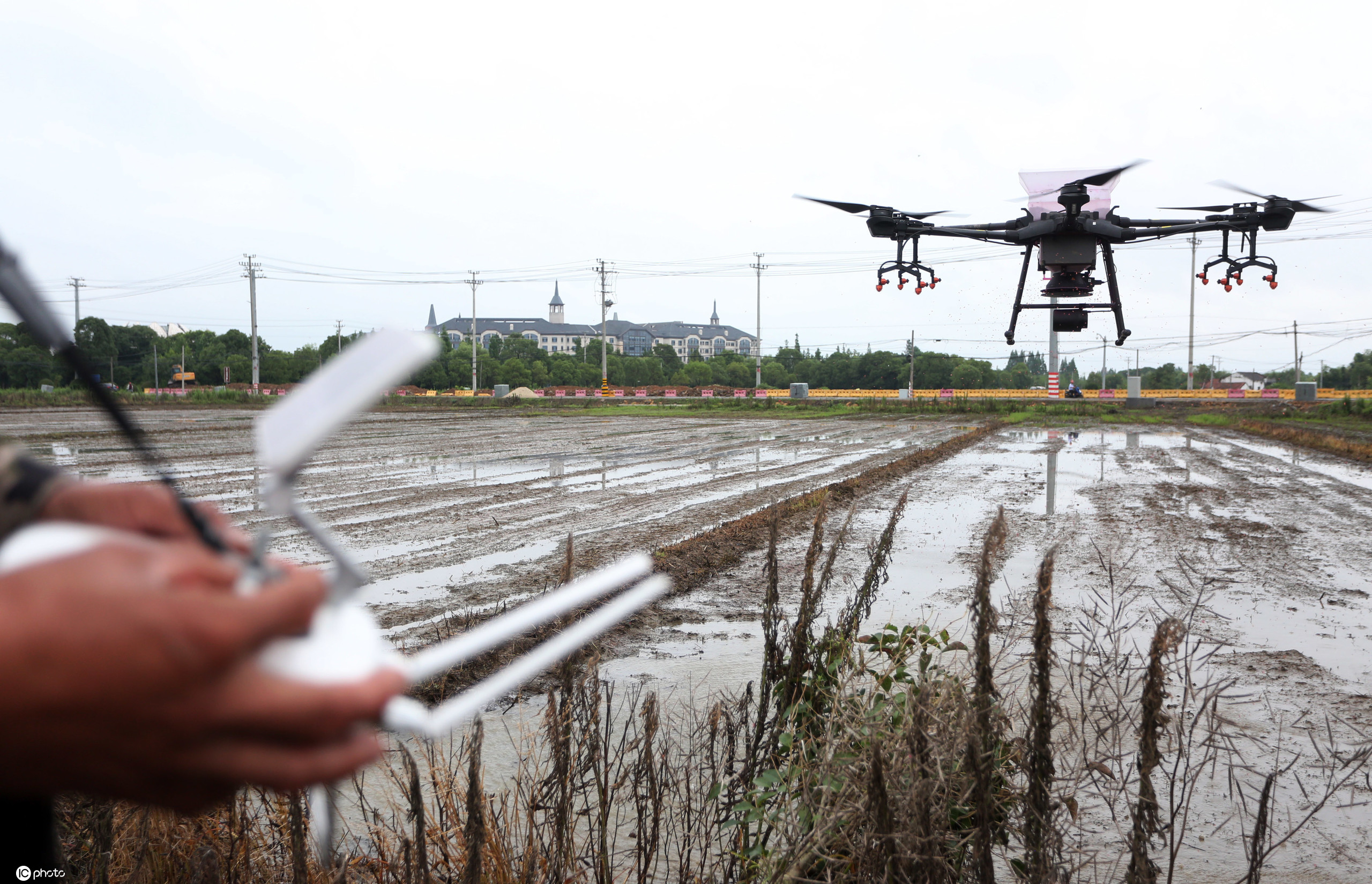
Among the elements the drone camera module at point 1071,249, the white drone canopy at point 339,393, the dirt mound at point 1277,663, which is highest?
the drone camera module at point 1071,249

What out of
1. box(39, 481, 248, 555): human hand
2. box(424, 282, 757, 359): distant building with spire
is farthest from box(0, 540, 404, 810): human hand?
box(424, 282, 757, 359): distant building with spire

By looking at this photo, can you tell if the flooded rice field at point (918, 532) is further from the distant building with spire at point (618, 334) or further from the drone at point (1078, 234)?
the distant building with spire at point (618, 334)

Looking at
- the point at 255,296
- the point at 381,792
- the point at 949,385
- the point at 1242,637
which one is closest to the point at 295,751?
the point at 381,792

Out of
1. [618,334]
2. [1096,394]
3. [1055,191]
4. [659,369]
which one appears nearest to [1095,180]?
[1055,191]

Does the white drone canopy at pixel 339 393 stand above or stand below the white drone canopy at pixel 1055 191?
below

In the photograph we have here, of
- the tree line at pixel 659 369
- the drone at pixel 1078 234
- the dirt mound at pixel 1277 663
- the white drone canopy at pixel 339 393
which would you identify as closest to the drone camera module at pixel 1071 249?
the drone at pixel 1078 234

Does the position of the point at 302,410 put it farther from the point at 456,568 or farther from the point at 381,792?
the point at 456,568

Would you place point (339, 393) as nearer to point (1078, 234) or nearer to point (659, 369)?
point (1078, 234)
